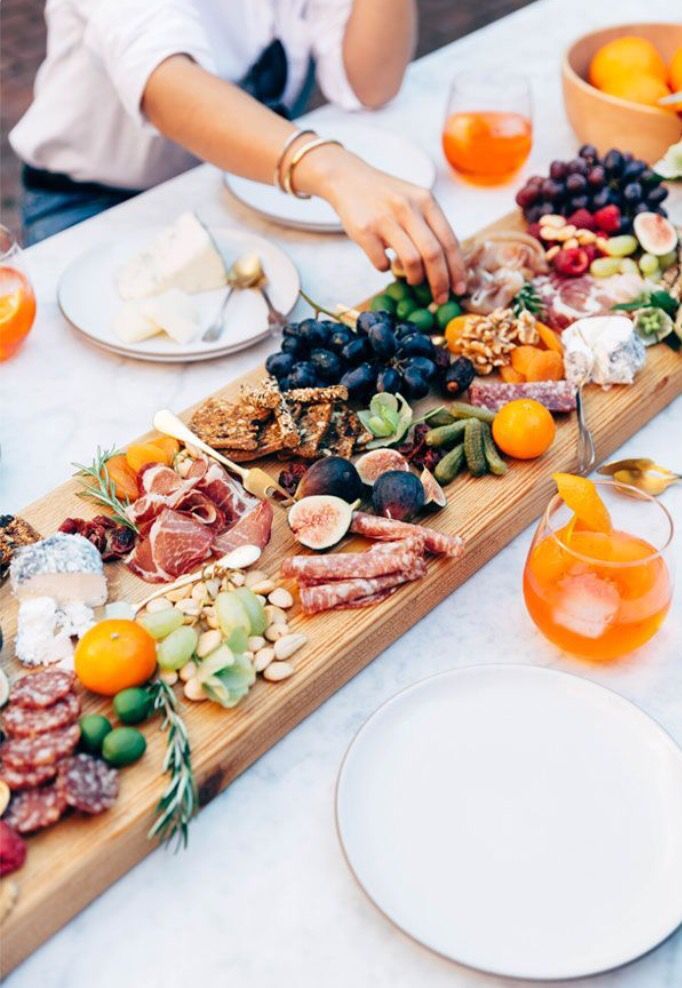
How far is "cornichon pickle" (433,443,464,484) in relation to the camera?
52.3 inches

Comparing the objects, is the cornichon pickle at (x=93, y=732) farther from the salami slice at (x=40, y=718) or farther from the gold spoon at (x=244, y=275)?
the gold spoon at (x=244, y=275)

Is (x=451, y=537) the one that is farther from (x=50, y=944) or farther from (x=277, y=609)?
(x=50, y=944)

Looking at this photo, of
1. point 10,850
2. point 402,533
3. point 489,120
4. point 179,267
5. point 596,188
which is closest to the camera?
point 10,850

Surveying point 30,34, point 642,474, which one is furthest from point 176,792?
point 30,34

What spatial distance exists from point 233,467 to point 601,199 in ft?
2.77

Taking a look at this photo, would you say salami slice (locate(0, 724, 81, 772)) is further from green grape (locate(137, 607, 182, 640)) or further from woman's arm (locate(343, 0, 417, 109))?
woman's arm (locate(343, 0, 417, 109))

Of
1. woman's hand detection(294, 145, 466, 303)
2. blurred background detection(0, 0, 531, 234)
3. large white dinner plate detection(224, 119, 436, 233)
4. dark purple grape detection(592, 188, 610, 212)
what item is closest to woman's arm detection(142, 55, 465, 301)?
woman's hand detection(294, 145, 466, 303)

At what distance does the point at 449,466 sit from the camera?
52.3 inches

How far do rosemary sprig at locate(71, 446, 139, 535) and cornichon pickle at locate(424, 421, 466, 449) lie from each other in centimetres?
39

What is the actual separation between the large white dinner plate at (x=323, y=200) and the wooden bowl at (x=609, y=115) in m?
0.30

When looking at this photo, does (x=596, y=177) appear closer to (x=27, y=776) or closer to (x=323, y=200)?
(x=323, y=200)

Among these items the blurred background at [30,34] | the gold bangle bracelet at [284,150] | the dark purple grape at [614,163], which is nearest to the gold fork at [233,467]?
the gold bangle bracelet at [284,150]

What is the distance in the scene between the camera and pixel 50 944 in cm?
93

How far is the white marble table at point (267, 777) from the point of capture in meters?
0.91
